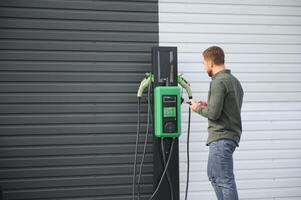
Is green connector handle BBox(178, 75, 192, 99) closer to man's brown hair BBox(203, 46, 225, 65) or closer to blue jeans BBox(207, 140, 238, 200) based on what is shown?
man's brown hair BBox(203, 46, 225, 65)

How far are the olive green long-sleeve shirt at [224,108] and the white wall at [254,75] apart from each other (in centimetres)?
118

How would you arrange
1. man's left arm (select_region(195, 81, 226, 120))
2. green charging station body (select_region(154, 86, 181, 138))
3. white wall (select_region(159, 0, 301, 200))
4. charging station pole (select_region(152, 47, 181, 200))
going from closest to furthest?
man's left arm (select_region(195, 81, 226, 120)) < green charging station body (select_region(154, 86, 181, 138)) < charging station pole (select_region(152, 47, 181, 200)) < white wall (select_region(159, 0, 301, 200))

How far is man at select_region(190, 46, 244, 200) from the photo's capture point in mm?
3430

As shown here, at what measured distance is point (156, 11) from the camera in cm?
462

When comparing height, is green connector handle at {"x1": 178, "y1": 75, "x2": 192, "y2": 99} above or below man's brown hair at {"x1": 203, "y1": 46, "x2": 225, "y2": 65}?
below

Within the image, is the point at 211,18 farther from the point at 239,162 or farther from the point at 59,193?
the point at 59,193

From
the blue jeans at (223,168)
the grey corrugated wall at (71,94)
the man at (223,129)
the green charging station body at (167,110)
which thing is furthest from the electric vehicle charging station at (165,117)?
the blue jeans at (223,168)

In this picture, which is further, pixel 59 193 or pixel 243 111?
pixel 243 111

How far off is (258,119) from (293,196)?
3.55 ft

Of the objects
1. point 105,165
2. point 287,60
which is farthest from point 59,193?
point 287,60

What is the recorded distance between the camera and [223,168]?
3428mm

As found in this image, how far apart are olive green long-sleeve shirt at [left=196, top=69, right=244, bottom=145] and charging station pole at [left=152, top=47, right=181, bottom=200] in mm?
778

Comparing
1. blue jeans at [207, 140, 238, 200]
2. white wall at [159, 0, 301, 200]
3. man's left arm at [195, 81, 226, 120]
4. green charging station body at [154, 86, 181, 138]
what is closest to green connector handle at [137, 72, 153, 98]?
green charging station body at [154, 86, 181, 138]

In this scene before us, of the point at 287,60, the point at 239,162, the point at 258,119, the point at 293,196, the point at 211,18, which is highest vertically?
the point at 211,18
